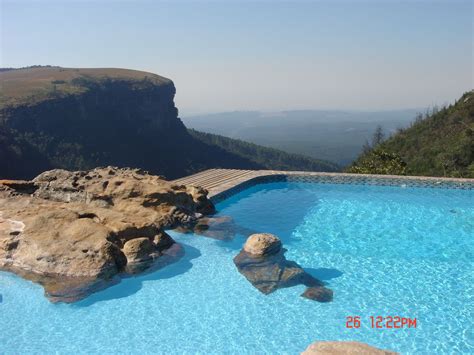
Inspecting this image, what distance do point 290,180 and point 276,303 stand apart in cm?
1140

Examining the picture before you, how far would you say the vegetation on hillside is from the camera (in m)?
106

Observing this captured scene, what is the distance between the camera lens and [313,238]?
39.7 ft

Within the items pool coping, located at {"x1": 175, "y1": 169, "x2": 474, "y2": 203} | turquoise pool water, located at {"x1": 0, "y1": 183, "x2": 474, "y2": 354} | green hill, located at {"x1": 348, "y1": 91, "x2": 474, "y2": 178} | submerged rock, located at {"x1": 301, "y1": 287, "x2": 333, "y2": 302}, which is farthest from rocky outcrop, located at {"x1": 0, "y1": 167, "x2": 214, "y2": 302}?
green hill, located at {"x1": 348, "y1": 91, "x2": 474, "y2": 178}

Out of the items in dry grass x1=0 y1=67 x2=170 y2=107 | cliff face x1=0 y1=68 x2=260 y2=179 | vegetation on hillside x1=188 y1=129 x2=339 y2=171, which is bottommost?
vegetation on hillside x1=188 y1=129 x2=339 y2=171

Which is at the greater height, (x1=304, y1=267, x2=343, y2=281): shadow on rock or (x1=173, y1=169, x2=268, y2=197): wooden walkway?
(x1=173, y1=169, x2=268, y2=197): wooden walkway

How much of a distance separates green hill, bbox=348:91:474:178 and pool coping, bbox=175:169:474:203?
10.8ft

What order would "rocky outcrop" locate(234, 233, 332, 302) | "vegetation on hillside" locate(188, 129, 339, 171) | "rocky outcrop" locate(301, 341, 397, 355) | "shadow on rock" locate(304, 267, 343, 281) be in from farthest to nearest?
"vegetation on hillside" locate(188, 129, 339, 171) < "shadow on rock" locate(304, 267, 343, 281) < "rocky outcrop" locate(234, 233, 332, 302) < "rocky outcrop" locate(301, 341, 397, 355)

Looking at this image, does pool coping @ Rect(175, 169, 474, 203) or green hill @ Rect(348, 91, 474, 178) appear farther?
green hill @ Rect(348, 91, 474, 178)

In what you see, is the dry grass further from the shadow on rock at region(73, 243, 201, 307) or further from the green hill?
the shadow on rock at region(73, 243, 201, 307)

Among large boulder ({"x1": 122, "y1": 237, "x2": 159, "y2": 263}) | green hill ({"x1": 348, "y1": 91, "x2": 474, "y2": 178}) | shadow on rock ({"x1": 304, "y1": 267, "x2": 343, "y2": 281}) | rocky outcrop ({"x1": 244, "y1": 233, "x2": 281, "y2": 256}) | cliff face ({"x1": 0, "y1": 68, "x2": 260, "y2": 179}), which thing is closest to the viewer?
shadow on rock ({"x1": 304, "y1": 267, "x2": 343, "y2": 281})

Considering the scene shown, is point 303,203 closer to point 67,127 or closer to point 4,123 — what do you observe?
point 4,123

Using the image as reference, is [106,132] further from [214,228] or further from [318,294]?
[318,294]

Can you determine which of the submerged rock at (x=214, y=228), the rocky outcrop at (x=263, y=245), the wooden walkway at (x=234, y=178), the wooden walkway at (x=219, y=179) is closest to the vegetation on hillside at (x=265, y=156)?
the wooden walkway at (x=219, y=179)
